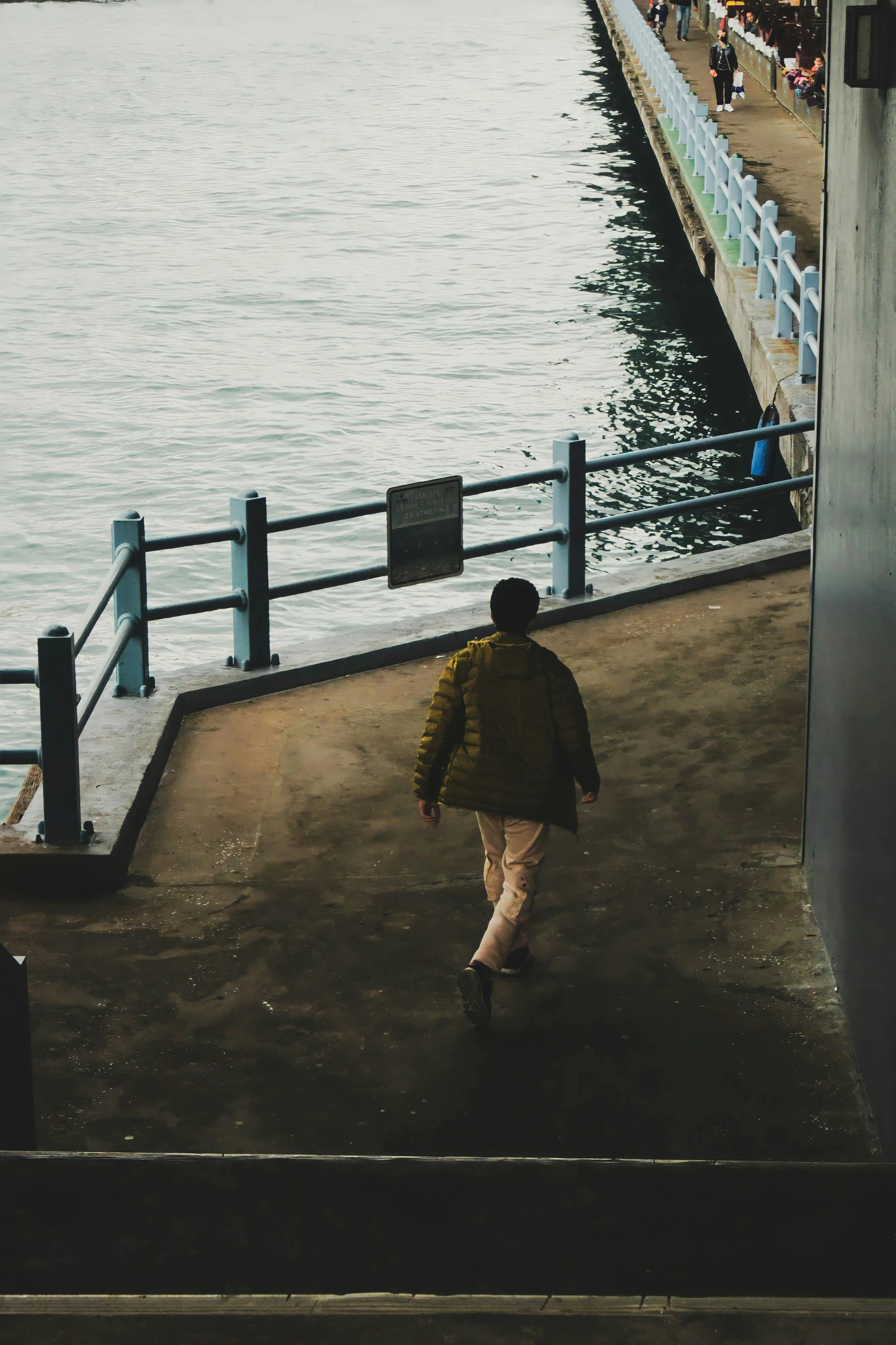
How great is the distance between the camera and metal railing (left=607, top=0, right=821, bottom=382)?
51.2 ft

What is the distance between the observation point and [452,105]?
64.2 metres

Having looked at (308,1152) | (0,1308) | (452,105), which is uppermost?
(452,105)

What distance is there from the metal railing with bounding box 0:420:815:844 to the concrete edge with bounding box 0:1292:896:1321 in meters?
3.54

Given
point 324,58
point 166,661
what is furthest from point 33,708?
point 324,58

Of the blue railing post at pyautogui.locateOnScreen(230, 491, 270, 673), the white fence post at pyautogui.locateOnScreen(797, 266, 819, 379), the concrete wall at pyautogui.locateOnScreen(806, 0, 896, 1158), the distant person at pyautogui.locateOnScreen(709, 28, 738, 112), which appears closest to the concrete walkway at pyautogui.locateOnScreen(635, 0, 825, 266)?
the distant person at pyautogui.locateOnScreen(709, 28, 738, 112)

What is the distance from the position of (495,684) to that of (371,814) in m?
2.16

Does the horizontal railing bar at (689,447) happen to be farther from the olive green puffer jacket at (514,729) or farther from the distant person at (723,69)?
the distant person at (723,69)

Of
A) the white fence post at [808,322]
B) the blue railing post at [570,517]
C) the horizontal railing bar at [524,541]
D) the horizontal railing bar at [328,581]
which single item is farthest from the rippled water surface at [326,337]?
the blue railing post at [570,517]

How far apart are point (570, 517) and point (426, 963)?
470cm

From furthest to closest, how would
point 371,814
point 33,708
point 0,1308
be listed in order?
point 33,708, point 371,814, point 0,1308

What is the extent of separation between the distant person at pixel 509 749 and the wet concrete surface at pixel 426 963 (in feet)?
1.37

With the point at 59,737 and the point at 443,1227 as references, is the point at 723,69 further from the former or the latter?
the point at 443,1227

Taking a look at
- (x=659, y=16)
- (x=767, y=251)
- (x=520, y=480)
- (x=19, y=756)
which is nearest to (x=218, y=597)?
(x=520, y=480)

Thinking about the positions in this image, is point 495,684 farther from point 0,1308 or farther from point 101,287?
point 101,287
